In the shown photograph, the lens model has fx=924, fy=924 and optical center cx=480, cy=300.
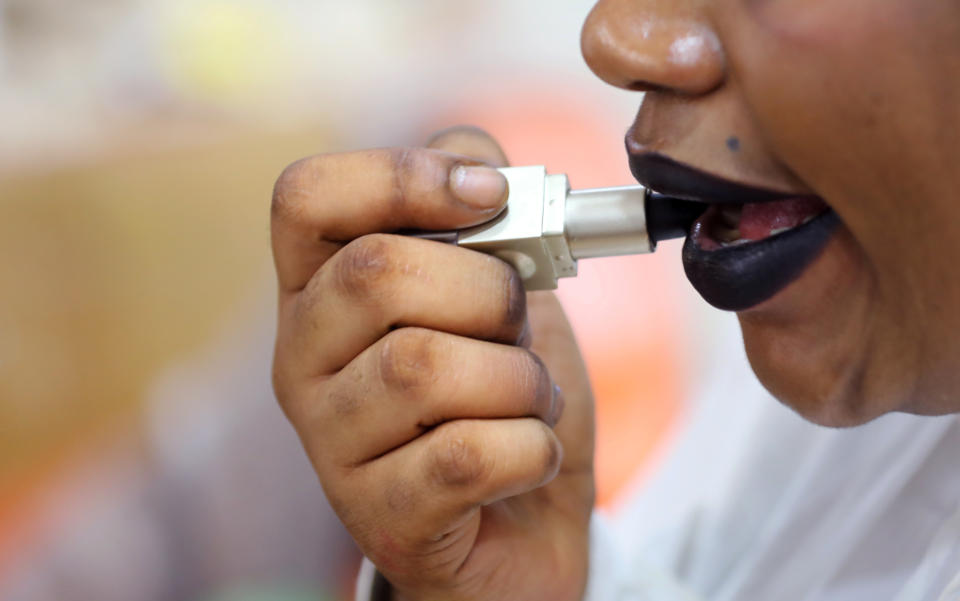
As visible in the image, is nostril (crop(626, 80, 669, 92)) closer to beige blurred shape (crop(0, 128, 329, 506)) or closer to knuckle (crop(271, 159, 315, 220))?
knuckle (crop(271, 159, 315, 220))

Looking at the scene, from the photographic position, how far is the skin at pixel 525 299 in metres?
0.32

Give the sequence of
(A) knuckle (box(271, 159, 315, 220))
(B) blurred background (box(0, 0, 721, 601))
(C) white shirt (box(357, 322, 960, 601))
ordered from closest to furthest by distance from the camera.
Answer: (A) knuckle (box(271, 159, 315, 220))
(C) white shirt (box(357, 322, 960, 601))
(B) blurred background (box(0, 0, 721, 601))

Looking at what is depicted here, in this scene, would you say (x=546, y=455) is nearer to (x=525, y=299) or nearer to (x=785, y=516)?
(x=525, y=299)

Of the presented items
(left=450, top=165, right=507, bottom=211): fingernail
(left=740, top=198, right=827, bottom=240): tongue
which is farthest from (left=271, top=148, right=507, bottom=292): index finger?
(left=740, top=198, right=827, bottom=240): tongue

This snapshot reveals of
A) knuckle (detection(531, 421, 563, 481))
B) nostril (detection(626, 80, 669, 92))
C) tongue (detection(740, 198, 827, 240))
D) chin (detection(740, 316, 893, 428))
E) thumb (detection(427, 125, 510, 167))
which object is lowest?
knuckle (detection(531, 421, 563, 481))

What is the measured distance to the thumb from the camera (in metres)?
0.53

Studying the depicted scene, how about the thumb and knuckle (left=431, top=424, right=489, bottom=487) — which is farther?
the thumb

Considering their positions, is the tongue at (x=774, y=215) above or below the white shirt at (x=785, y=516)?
above

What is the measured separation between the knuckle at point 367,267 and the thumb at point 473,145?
14 cm

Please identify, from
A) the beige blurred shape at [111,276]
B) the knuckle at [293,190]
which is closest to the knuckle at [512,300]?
the knuckle at [293,190]

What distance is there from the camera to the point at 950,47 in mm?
306

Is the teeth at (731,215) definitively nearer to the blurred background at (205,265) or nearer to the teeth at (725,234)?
the teeth at (725,234)

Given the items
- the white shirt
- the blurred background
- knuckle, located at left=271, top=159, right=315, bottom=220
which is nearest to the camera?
knuckle, located at left=271, top=159, right=315, bottom=220

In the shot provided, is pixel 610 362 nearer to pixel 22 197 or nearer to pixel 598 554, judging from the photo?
pixel 598 554
